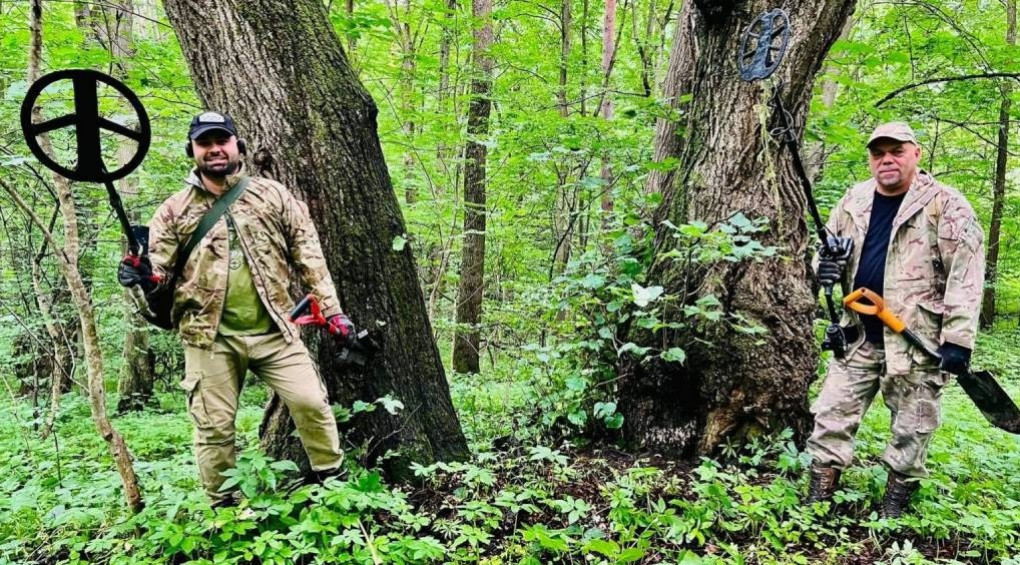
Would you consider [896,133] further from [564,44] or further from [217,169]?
[564,44]

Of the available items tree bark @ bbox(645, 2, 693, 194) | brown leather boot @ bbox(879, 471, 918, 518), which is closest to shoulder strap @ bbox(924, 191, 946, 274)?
brown leather boot @ bbox(879, 471, 918, 518)

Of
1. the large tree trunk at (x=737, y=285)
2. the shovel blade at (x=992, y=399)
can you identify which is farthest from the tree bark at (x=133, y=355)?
the shovel blade at (x=992, y=399)

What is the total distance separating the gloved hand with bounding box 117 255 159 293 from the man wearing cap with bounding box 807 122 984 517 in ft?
12.4

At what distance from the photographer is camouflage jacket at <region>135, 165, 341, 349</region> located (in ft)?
10.1

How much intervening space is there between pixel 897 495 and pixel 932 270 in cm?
135

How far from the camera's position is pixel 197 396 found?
3139mm

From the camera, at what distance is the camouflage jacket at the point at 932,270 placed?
313cm

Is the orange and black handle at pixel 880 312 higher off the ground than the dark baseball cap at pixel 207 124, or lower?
lower

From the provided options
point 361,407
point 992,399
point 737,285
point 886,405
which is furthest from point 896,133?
point 361,407

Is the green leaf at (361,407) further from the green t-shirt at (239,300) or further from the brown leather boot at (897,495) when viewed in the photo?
the brown leather boot at (897,495)

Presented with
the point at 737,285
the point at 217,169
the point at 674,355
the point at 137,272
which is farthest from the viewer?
the point at 737,285

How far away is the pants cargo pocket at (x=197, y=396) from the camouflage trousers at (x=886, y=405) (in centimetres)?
365

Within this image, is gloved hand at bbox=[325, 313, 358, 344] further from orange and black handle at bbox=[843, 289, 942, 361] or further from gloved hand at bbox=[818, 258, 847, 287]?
orange and black handle at bbox=[843, 289, 942, 361]

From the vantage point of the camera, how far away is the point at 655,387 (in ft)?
13.3
